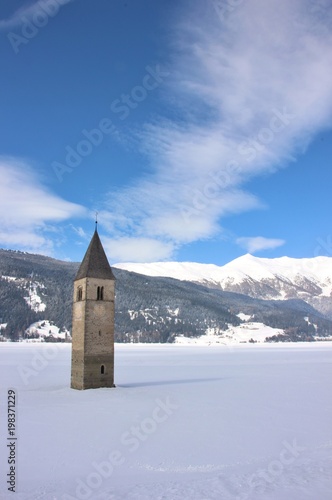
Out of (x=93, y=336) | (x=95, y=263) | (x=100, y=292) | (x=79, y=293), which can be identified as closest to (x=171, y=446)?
(x=93, y=336)

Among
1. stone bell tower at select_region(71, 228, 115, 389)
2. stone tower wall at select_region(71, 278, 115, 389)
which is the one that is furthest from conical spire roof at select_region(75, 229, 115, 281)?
stone tower wall at select_region(71, 278, 115, 389)

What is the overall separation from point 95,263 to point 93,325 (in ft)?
19.3

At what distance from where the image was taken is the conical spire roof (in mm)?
41938

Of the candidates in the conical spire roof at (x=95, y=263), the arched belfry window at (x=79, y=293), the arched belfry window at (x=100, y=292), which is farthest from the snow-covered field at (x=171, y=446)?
the conical spire roof at (x=95, y=263)

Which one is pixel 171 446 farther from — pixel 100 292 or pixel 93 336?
pixel 100 292

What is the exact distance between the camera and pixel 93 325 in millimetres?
40219

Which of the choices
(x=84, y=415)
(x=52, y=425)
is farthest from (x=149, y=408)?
(x=52, y=425)

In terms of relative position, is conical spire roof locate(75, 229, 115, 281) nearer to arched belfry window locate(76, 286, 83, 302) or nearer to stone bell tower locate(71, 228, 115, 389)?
stone bell tower locate(71, 228, 115, 389)

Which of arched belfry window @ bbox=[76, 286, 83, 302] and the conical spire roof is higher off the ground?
the conical spire roof

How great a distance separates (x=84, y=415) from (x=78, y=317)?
16.3 m

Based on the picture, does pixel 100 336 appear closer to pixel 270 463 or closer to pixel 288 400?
pixel 288 400

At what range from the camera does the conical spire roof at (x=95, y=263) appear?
41938 mm

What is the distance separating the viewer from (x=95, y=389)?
38125 millimetres

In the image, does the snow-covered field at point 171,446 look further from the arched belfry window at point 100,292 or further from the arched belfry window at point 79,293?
the arched belfry window at point 79,293
